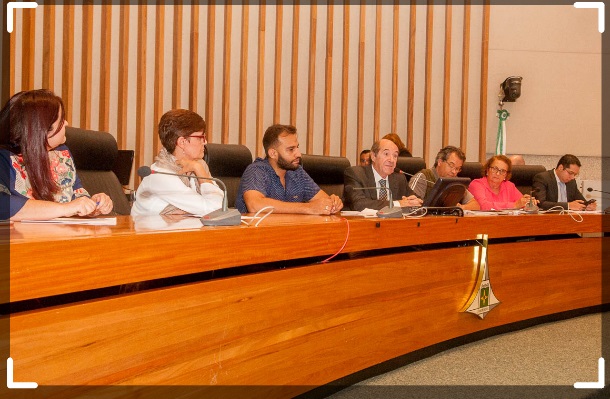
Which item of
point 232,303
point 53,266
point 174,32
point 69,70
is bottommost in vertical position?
point 232,303

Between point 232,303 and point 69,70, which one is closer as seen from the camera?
point 232,303

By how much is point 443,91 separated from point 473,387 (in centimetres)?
437

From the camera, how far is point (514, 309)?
3676 mm

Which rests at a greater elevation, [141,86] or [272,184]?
[141,86]

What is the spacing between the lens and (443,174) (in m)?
4.71

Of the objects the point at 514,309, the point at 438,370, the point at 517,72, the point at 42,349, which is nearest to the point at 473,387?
the point at 438,370

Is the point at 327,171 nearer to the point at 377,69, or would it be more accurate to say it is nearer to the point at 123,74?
the point at 123,74

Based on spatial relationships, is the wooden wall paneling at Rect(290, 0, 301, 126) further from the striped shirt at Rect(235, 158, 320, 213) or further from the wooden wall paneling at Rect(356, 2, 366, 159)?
the striped shirt at Rect(235, 158, 320, 213)

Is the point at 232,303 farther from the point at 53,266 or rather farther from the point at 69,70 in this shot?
the point at 69,70

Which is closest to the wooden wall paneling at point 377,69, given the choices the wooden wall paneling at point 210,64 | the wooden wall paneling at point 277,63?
the wooden wall paneling at point 277,63

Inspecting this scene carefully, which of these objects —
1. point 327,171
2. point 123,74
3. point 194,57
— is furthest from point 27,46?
point 327,171

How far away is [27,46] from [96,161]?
2.91 m

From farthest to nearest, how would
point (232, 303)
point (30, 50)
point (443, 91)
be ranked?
point (443, 91) < point (30, 50) < point (232, 303)

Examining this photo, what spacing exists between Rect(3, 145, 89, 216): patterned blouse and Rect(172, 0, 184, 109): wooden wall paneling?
3.25m
